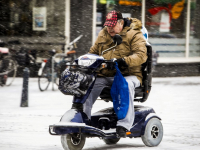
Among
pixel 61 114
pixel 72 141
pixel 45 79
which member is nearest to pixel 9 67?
pixel 45 79

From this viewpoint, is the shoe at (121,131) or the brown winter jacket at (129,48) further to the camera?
the brown winter jacket at (129,48)

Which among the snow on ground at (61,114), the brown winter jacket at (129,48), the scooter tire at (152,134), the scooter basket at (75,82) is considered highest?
the brown winter jacket at (129,48)

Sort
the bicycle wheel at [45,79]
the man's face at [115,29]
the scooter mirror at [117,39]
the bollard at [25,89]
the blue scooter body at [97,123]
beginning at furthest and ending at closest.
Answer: the bicycle wheel at [45,79], the bollard at [25,89], the man's face at [115,29], the scooter mirror at [117,39], the blue scooter body at [97,123]

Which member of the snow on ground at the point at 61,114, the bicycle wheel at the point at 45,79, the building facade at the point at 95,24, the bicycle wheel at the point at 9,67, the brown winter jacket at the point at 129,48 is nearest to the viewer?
the brown winter jacket at the point at 129,48

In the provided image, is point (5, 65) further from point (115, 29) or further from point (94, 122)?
point (115, 29)

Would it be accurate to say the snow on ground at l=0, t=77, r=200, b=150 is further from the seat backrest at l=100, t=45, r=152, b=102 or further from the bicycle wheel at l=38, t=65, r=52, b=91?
the seat backrest at l=100, t=45, r=152, b=102

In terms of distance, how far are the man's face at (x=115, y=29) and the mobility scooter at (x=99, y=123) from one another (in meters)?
0.43

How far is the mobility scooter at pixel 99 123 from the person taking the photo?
5281 mm

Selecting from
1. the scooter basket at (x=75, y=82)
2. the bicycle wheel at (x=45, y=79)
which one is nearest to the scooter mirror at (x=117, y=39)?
the scooter basket at (x=75, y=82)

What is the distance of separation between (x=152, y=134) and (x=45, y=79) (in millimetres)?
7034

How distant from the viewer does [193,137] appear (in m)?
6.72

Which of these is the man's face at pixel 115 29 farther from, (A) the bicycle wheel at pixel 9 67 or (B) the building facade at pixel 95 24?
(B) the building facade at pixel 95 24

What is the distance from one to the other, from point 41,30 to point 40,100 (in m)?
5.30

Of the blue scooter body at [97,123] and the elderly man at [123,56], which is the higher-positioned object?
the elderly man at [123,56]
